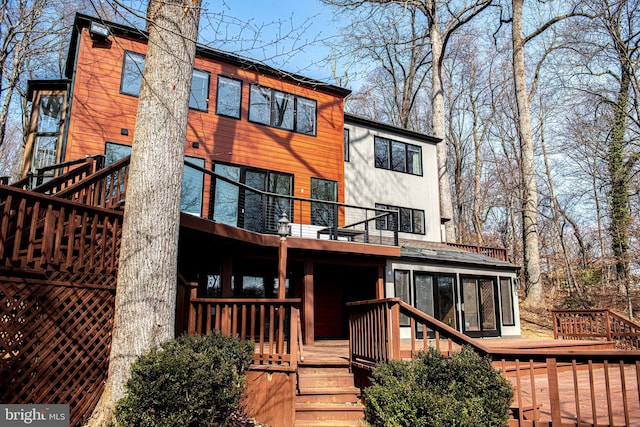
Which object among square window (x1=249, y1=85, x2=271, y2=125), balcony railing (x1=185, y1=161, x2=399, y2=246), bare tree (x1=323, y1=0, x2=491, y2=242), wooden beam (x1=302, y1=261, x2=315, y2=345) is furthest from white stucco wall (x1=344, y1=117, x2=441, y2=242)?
wooden beam (x1=302, y1=261, x2=315, y2=345)

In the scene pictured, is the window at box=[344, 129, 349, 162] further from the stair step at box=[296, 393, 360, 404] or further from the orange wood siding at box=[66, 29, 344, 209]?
the stair step at box=[296, 393, 360, 404]

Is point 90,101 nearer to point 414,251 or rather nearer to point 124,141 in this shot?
point 124,141

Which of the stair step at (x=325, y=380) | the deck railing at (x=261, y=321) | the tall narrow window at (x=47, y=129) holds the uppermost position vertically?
the tall narrow window at (x=47, y=129)

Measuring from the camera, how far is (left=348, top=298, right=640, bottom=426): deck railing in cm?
461

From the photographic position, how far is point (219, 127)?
12008 mm

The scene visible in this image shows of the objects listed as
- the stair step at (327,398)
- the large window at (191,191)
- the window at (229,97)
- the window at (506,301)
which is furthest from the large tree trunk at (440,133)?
the stair step at (327,398)

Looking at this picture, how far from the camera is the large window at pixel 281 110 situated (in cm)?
1283

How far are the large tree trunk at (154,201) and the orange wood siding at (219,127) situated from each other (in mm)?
3195

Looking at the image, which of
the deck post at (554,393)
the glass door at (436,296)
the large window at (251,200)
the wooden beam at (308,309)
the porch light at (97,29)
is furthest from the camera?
the glass door at (436,296)

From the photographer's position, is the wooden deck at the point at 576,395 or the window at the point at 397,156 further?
the window at the point at 397,156

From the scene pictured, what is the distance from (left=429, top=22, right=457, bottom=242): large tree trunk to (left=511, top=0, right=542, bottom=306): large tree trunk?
9.71 ft

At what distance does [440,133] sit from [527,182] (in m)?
4.13

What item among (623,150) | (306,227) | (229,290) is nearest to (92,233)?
(229,290)

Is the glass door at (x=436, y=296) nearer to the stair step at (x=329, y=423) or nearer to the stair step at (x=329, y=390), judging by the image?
the stair step at (x=329, y=390)
